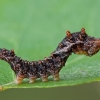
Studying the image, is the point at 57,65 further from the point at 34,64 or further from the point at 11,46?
the point at 11,46

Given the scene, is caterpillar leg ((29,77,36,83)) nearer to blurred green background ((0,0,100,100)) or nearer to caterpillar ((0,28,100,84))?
caterpillar ((0,28,100,84))

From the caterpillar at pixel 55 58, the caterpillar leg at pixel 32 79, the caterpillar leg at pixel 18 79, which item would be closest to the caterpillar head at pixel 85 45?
the caterpillar at pixel 55 58

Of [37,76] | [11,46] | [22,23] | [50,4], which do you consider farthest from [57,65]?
[50,4]

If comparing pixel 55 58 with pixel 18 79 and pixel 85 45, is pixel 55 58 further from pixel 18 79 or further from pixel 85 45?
pixel 18 79

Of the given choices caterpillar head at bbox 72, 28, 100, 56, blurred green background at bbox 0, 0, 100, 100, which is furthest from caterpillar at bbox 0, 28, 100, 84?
blurred green background at bbox 0, 0, 100, 100

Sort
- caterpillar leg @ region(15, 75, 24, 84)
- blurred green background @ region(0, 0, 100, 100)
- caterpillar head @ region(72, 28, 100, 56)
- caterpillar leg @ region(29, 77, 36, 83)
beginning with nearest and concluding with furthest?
caterpillar leg @ region(15, 75, 24, 84), caterpillar leg @ region(29, 77, 36, 83), caterpillar head @ region(72, 28, 100, 56), blurred green background @ region(0, 0, 100, 100)

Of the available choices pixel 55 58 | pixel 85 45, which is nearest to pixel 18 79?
pixel 55 58

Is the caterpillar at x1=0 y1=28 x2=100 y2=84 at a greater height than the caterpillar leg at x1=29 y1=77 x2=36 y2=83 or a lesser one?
greater
